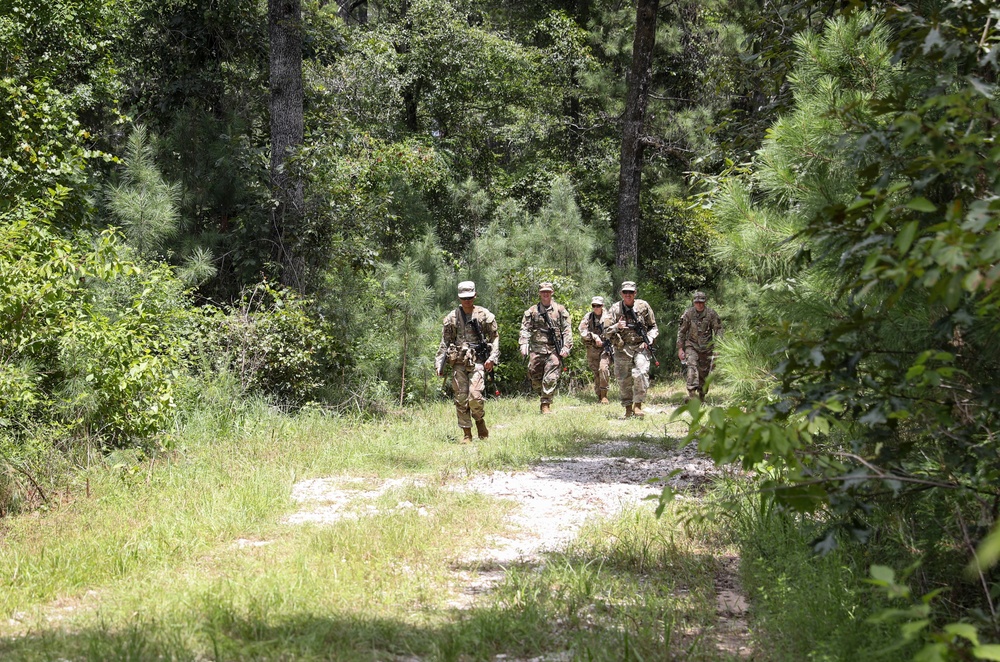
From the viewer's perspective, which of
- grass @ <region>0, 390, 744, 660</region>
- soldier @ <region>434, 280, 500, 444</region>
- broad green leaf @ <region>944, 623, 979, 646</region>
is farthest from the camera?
soldier @ <region>434, 280, 500, 444</region>

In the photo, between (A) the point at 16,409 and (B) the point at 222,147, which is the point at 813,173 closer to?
(A) the point at 16,409

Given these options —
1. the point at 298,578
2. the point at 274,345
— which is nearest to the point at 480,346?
the point at 274,345

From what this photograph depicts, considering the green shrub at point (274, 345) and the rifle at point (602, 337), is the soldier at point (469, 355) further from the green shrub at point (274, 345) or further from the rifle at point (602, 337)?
the rifle at point (602, 337)

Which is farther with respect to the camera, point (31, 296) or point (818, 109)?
point (31, 296)

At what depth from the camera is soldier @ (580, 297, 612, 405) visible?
15277 mm

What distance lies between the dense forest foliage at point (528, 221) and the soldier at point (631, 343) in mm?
2815

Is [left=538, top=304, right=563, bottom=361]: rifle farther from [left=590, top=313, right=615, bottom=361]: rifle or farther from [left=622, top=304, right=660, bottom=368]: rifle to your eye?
[left=622, top=304, right=660, bottom=368]: rifle

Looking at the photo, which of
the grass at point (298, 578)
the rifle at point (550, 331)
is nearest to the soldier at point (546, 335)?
the rifle at point (550, 331)

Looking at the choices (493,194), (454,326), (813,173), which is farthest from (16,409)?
(493,194)

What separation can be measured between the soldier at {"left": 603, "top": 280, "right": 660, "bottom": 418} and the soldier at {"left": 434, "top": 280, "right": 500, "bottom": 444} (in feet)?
11.0

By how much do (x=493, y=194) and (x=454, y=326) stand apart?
482 inches

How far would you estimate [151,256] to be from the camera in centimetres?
1196

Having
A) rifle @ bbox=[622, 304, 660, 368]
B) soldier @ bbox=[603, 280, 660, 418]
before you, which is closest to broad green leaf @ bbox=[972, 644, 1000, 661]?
soldier @ bbox=[603, 280, 660, 418]

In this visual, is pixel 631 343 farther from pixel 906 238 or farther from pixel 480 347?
pixel 906 238
